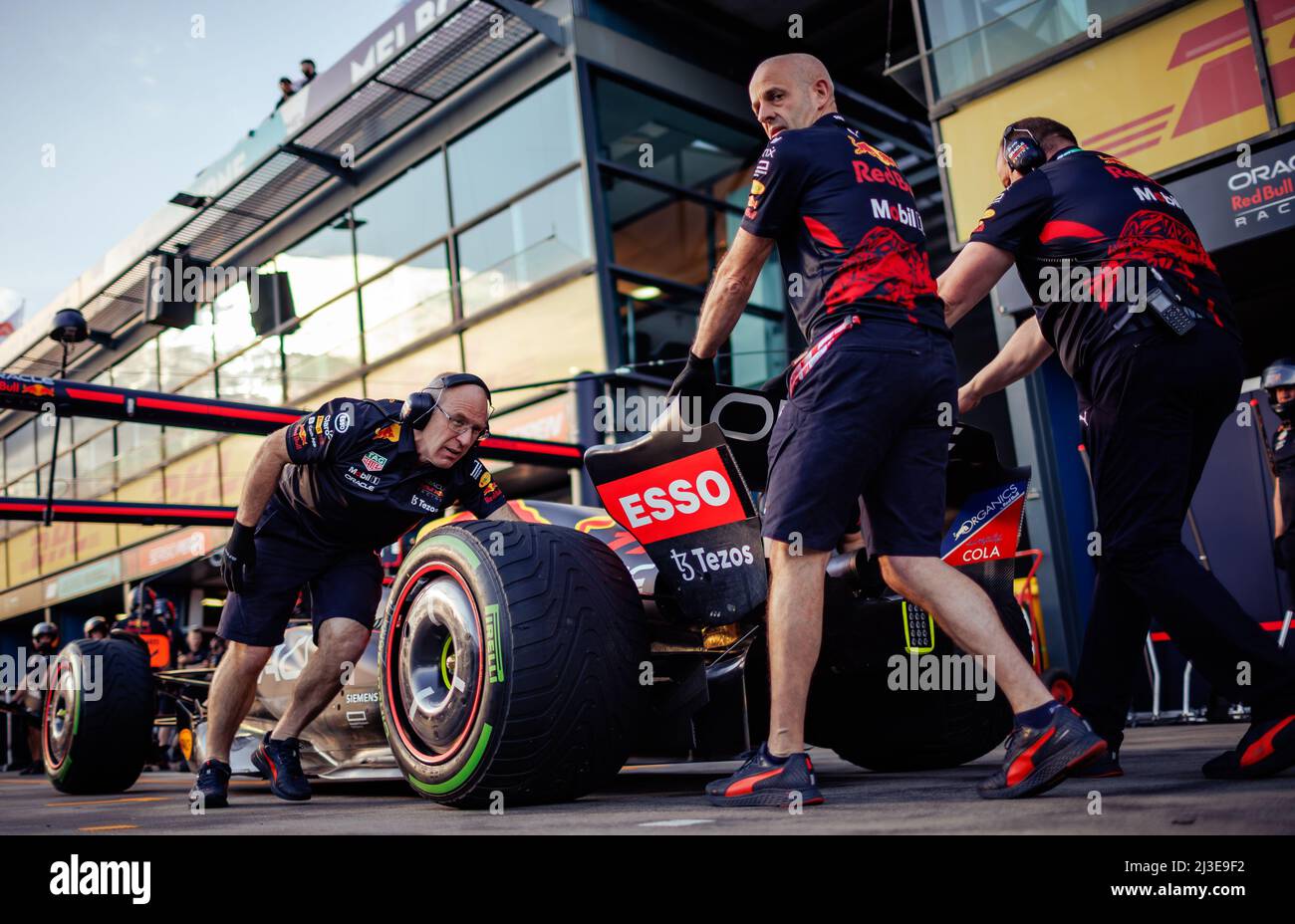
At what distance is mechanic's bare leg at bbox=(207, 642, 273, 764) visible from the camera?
13.5 feet

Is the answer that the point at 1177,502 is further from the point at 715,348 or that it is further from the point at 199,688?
the point at 199,688

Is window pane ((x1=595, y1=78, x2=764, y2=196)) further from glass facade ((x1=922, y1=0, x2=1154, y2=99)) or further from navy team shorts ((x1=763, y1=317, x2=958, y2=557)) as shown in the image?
navy team shorts ((x1=763, y1=317, x2=958, y2=557))

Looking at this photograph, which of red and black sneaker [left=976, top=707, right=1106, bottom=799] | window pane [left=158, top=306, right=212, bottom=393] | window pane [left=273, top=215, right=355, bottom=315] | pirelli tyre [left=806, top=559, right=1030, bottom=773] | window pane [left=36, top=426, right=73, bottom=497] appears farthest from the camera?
window pane [left=36, top=426, right=73, bottom=497]

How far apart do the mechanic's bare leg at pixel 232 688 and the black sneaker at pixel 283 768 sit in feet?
0.47

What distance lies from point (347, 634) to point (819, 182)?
241cm

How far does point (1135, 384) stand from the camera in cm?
272

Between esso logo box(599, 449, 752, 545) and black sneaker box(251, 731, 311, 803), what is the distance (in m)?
1.85

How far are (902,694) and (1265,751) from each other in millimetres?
1062

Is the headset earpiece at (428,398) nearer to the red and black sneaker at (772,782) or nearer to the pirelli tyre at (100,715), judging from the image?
the red and black sneaker at (772,782)

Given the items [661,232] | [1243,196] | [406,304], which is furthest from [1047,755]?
[406,304]

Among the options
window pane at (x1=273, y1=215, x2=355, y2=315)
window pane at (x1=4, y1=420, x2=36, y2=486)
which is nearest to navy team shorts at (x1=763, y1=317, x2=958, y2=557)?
window pane at (x1=273, y1=215, x2=355, y2=315)

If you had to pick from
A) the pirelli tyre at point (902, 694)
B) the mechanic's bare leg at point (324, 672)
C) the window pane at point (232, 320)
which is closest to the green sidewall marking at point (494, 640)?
the pirelli tyre at point (902, 694)

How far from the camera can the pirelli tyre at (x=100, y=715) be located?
518 centimetres

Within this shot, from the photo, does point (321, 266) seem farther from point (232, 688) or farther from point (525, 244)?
point (232, 688)
